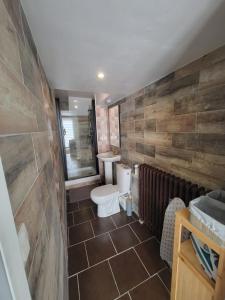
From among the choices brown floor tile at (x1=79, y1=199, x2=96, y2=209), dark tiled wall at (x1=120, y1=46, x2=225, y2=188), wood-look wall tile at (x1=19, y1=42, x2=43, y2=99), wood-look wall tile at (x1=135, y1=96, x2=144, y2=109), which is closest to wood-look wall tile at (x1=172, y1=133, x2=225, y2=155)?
dark tiled wall at (x1=120, y1=46, x2=225, y2=188)

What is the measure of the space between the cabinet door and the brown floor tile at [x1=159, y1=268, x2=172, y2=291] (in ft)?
0.88

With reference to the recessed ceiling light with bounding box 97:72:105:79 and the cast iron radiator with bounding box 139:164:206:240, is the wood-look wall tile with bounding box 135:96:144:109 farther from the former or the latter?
the cast iron radiator with bounding box 139:164:206:240

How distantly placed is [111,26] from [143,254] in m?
2.11

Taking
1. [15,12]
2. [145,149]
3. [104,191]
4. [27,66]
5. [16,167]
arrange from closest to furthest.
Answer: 1. [16,167]
2. [15,12]
3. [27,66]
4. [145,149]
5. [104,191]

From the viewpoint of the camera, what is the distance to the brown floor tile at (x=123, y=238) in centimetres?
157

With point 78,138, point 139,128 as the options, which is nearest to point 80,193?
point 78,138

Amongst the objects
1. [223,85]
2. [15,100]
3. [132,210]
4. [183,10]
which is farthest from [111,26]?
[132,210]

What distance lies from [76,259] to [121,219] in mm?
803

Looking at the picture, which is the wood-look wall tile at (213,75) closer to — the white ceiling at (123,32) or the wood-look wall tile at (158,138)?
the white ceiling at (123,32)

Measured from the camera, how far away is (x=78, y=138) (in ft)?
11.2

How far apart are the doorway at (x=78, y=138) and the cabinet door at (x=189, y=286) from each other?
105 inches

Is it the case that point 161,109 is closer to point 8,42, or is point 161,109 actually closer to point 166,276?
point 8,42

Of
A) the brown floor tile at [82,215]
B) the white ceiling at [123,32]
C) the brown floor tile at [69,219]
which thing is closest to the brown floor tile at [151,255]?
the brown floor tile at [82,215]

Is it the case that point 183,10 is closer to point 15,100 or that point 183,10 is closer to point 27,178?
point 15,100
